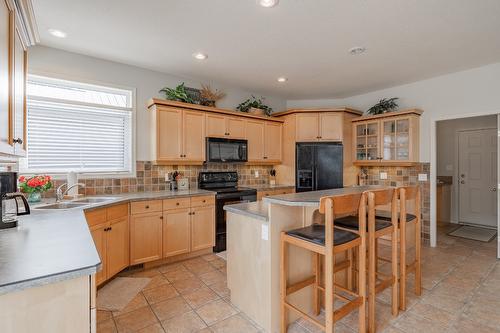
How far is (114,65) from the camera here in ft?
11.5

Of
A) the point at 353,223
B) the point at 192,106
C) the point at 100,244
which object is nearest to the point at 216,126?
the point at 192,106

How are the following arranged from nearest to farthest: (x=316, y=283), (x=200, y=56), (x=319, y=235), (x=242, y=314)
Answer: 1. (x=319, y=235)
2. (x=316, y=283)
3. (x=242, y=314)
4. (x=200, y=56)

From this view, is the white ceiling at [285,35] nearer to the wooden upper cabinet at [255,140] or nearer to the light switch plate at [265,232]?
the wooden upper cabinet at [255,140]

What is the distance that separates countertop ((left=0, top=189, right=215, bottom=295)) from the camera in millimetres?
917

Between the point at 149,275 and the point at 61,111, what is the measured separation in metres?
2.27

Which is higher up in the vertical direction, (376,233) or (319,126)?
(319,126)

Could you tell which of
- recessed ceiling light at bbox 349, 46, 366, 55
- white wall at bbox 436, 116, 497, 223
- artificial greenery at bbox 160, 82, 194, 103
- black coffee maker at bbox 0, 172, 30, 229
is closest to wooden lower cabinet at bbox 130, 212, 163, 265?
black coffee maker at bbox 0, 172, 30, 229

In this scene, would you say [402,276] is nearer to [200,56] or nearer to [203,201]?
[203,201]

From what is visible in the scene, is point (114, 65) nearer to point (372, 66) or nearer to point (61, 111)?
point (61, 111)

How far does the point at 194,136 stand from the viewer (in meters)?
3.88

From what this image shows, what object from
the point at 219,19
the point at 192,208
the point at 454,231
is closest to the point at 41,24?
the point at 219,19

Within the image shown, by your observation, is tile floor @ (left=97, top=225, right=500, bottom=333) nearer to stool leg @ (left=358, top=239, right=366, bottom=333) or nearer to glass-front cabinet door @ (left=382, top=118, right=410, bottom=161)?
stool leg @ (left=358, top=239, right=366, bottom=333)

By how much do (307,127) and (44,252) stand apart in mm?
4226

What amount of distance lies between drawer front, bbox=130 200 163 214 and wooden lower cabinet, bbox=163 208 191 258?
4.9 inches
